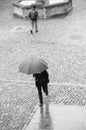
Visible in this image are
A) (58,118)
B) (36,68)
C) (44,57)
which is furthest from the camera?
(44,57)

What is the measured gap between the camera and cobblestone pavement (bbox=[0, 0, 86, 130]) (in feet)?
33.1

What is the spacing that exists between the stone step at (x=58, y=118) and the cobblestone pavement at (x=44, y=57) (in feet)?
0.93

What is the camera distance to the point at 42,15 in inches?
832

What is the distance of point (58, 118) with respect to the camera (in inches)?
363

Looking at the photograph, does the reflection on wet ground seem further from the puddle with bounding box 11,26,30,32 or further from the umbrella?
the puddle with bounding box 11,26,30,32

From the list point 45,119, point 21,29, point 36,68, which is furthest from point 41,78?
point 21,29

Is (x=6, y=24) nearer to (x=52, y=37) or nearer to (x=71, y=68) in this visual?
(x=52, y=37)

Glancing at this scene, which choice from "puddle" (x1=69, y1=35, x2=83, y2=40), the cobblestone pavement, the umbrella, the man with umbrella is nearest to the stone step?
the cobblestone pavement

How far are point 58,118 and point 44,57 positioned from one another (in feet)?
17.6

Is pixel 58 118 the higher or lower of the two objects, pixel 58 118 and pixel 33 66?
the lower

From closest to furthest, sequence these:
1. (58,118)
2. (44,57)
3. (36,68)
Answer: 1. (36,68)
2. (58,118)
3. (44,57)

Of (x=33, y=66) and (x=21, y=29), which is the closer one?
(x=33, y=66)

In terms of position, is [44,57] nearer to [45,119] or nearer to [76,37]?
[76,37]

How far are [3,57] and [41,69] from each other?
5.71 metres
